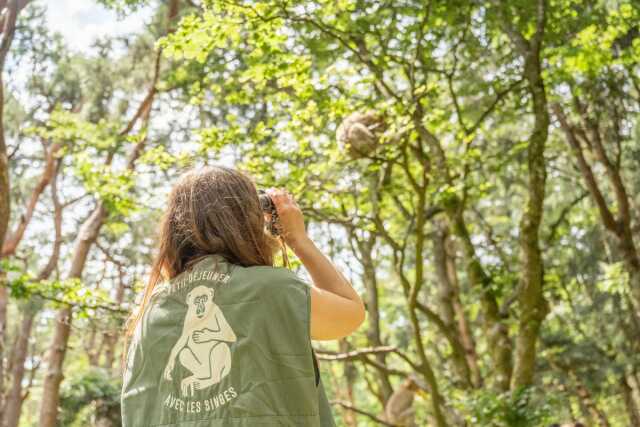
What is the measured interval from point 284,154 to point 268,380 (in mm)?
4949

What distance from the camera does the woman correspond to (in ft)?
4.71

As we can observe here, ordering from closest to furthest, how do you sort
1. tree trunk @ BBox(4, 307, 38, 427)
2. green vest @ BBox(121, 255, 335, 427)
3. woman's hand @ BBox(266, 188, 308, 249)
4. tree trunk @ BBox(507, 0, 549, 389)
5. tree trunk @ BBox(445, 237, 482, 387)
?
1. green vest @ BBox(121, 255, 335, 427)
2. woman's hand @ BBox(266, 188, 308, 249)
3. tree trunk @ BBox(507, 0, 549, 389)
4. tree trunk @ BBox(445, 237, 482, 387)
5. tree trunk @ BBox(4, 307, 38, 427)

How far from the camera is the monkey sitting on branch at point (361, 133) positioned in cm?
535

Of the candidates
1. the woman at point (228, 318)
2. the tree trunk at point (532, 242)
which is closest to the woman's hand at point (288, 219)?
the woman at point (228, 318)

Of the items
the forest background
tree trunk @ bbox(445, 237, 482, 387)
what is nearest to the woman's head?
the forest background

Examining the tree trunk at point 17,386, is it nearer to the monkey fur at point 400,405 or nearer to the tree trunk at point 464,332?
the monkey fur at point 400,405

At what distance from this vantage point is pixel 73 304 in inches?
228

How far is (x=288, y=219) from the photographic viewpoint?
1.76 meters

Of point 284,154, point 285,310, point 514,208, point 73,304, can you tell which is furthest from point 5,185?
point 514,208

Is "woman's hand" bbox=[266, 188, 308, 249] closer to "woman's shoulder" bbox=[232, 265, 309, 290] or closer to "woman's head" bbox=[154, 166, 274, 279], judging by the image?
"woman's head" bbox=[154, 166, 274, 279]

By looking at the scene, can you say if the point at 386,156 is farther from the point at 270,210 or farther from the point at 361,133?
the point at 270,210

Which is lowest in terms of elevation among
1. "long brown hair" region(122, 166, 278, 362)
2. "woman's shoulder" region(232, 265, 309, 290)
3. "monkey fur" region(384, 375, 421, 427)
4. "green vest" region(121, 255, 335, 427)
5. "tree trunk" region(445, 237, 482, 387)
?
"green vest" region(121, 255, 335, 427)

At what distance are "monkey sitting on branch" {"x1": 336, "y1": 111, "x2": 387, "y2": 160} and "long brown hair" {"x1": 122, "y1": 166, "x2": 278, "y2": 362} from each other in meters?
3.66

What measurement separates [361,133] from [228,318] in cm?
397
